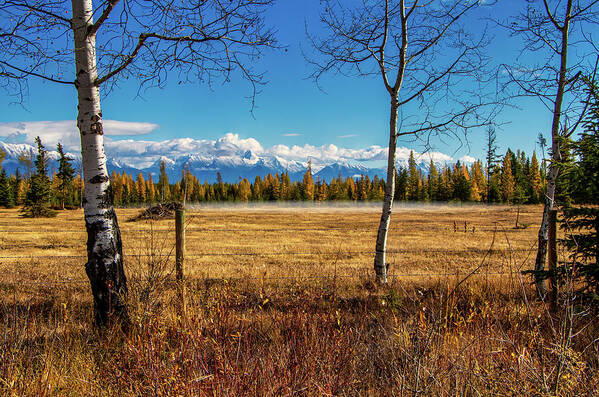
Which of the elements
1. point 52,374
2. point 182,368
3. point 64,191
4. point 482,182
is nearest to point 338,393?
point 182,368

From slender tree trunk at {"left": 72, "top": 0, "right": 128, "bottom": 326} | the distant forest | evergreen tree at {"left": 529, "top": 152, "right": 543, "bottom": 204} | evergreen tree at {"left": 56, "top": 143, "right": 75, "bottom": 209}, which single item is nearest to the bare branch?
slender tree trunk at {"left": 72, "top": 0, "right": 128, "bottom": 326}

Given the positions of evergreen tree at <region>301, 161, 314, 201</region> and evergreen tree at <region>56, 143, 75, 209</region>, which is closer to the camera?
evergreen tree at <region>56, 143, 75, 209</region>

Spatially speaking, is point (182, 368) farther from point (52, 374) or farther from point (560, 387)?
point (560, 387)

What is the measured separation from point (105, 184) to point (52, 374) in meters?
2.06

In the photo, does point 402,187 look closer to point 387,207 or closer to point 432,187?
point 432,187

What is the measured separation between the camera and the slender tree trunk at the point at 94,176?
12.5 ft

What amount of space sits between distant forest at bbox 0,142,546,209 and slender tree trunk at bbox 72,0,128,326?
33718mm

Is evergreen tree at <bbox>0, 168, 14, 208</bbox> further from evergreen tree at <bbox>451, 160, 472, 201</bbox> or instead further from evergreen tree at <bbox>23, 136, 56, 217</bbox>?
evergreen tree at <bbox>451, 160, 472, 201</bbox>

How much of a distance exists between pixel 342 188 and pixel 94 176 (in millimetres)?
95257

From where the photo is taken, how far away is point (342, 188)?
97812 millimetres

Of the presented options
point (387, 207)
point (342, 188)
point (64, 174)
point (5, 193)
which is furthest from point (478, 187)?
point (5, 193)

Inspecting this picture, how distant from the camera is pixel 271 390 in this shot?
204 centimetres

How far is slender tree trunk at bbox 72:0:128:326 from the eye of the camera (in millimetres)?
3816

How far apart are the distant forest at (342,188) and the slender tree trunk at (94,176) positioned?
3372 cm
